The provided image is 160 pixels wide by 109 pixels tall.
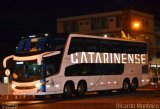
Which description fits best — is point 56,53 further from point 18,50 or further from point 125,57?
point 125,57

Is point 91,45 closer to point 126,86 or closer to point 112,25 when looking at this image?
point 126,86

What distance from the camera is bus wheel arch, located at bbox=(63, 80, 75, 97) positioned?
3294 centimetres

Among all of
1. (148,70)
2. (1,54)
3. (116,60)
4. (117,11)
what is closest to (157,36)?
(117,11)

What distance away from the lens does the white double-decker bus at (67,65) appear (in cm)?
3152

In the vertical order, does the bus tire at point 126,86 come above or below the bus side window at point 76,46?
below

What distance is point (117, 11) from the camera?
8162 cm

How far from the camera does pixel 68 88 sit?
33188mm

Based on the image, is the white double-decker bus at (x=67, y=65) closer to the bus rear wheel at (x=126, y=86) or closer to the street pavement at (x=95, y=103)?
the bus rear wheel at (x=126, y=86)

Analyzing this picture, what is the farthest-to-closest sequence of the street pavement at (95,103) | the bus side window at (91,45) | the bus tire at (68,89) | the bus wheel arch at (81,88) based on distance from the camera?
the bus side window at (91,45), the bus wheel arch at (81,88), the bus tire at (68,89), the street pavement at (95,103)

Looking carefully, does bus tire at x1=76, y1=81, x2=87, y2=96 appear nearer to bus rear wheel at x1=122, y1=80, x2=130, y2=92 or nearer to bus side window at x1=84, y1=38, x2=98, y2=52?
bus side window at x1=84, y1=38, x2=98, y2=52

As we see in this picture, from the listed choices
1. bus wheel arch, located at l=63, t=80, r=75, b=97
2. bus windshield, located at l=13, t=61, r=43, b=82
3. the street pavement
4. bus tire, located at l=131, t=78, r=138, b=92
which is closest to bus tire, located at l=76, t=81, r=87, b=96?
bus wheel arch, located at l=63, t=80, r=75, b=97

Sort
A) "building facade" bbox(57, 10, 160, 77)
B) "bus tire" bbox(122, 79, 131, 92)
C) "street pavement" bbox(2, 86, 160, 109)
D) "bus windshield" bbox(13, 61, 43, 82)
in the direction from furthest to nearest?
"building facade" bbox(57, 10, 160, 77), "bus tire" bbox(122, 79, 131, 92), "bus windshield" bbox(13, 61, 43, 82), "street pavement" bbox(2, 86, 160, 109)

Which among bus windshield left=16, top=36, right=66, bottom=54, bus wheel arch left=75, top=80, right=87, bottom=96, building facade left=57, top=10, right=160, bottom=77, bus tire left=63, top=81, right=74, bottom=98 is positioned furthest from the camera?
building facade left=57, top=10, right=160, bottom=77

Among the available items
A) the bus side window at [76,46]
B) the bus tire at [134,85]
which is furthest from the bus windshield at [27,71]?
the bus tire at [134,85]
